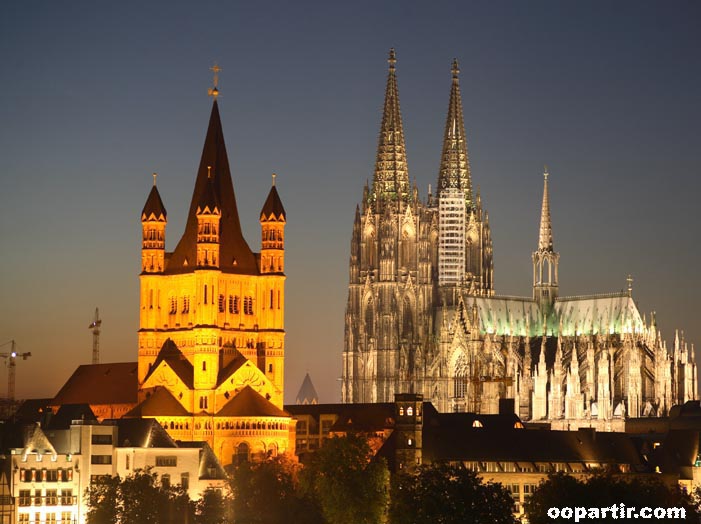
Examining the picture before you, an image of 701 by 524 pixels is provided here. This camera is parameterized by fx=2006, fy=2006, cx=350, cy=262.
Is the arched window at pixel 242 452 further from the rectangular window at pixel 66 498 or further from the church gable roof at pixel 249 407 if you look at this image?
the rectangular window at pixel 66 498

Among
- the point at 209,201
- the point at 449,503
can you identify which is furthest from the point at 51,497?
the point at 209,201

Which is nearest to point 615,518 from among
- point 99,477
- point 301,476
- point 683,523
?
point 683,523

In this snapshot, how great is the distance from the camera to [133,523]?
417 ft

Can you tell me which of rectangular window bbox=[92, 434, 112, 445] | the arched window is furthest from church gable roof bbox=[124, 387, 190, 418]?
rectangular window bbox=[92, 434, 112, 445]

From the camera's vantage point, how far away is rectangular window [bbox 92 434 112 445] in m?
141

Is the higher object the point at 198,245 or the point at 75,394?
the point at 198,245

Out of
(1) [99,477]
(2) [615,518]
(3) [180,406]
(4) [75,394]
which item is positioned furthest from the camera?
(4) [75,394]

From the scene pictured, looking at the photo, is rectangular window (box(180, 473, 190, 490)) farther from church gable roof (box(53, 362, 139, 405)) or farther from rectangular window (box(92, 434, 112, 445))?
church gable roof (box(53, 362, 139, 405))

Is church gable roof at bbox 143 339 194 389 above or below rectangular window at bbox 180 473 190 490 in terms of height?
above

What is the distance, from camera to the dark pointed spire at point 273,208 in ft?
536

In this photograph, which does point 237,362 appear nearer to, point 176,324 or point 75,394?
point 176,324

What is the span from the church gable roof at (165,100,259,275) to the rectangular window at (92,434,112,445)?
71.0 ft

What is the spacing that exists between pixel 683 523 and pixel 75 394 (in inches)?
2373

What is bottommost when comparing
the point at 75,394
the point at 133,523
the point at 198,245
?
the point at 133,523
